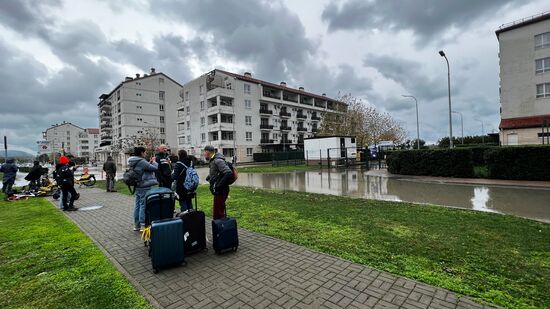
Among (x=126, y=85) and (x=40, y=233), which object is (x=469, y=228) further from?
(x=126, y=85)

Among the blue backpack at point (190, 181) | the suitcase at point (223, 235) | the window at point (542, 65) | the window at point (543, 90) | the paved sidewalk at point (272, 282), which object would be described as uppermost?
the window at point (542, 65)

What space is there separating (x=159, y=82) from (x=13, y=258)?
72.1 m

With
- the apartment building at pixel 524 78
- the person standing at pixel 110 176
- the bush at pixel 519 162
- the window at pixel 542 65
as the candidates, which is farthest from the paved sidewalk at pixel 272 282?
the window at pixel 542 65

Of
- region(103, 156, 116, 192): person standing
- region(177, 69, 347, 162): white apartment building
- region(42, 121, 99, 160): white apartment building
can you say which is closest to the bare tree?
region(177, 69, 347, 162): white apartment building

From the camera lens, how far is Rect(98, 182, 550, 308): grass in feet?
11.2

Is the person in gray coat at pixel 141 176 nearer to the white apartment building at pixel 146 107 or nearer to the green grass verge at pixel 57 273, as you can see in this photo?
the green grass verge at pixel 57 273

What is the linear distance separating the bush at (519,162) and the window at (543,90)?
26.1m

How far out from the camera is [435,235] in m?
5.28

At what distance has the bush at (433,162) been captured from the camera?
1492cm

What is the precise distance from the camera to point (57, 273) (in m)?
4.02

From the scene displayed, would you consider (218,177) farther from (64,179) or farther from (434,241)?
(64,179)

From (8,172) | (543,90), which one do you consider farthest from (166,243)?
(543,90)

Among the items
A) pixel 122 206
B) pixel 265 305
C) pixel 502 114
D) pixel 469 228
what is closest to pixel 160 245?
pixel 265 305

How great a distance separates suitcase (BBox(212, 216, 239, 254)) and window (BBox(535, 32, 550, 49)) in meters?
42.6
